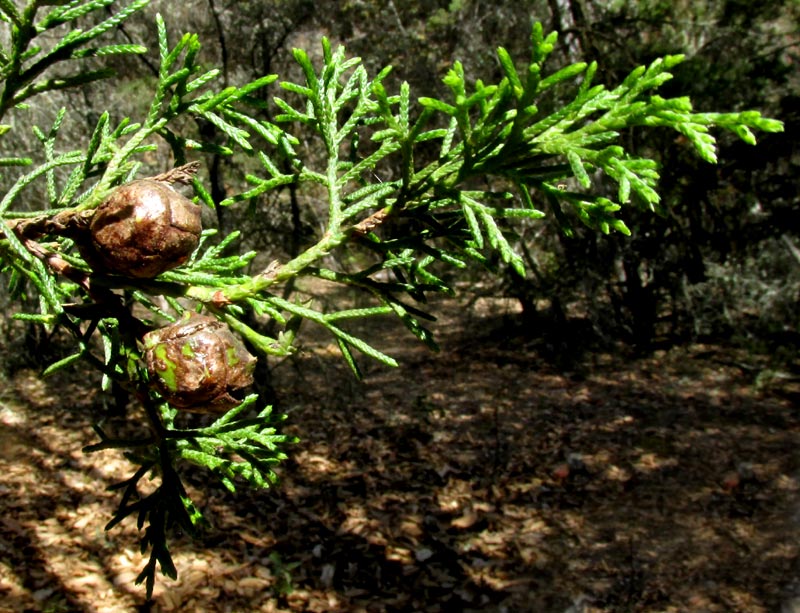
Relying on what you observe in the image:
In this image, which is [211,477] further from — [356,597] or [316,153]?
[316,153]

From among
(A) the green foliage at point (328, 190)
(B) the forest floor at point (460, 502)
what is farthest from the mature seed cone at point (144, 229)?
(B) the forest floor at point (460, 502)

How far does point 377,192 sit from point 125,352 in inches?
27.4

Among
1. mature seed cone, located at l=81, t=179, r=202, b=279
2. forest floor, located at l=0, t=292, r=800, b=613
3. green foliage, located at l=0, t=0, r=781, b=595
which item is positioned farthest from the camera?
forest floor, located at l=0, t=292, r=800, b=613

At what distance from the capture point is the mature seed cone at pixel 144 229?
1.24 metres

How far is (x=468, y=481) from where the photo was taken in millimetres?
6973

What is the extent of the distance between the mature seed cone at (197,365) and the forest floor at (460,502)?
424 cm

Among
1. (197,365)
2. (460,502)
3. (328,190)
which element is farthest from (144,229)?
(460,502)

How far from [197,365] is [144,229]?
0.87ft

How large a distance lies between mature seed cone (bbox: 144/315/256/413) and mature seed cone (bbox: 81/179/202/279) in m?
0.13

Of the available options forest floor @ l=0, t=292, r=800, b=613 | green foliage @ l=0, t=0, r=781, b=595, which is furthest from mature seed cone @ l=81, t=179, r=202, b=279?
forest floor @ l=0, t=292, r=800, b=613

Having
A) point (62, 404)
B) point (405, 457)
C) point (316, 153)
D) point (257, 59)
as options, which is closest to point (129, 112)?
point (257, 59)

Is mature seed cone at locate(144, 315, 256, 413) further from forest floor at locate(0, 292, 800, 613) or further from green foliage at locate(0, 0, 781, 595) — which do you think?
forest floor at locate(0, 292, 800, 613)

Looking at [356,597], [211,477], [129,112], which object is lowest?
[356,597]

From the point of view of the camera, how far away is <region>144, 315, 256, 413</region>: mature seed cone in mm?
1284
